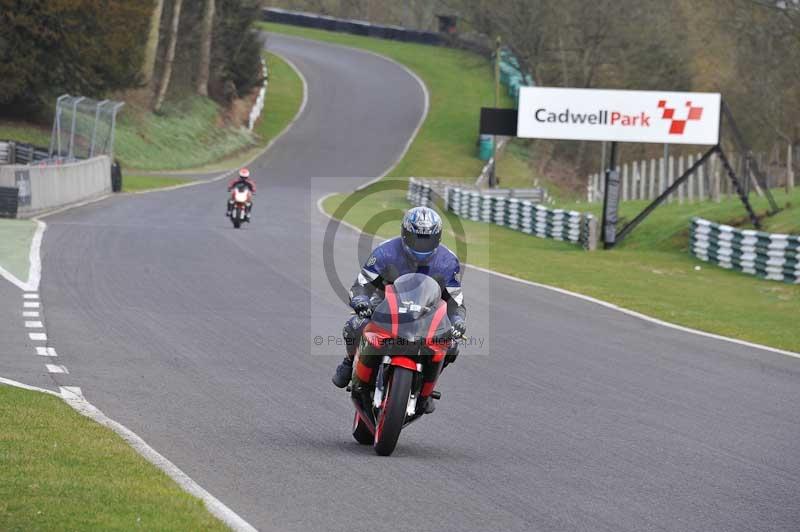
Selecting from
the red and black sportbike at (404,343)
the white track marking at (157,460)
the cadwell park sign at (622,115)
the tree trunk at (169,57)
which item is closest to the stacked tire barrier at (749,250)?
the cadwell park sign at (622,115)

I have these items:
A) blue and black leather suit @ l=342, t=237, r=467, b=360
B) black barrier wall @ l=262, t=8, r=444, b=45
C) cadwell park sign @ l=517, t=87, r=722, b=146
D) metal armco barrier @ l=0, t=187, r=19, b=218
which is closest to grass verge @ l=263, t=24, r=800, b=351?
cadwell park sign @ l=517, t=87, r=722, b=146

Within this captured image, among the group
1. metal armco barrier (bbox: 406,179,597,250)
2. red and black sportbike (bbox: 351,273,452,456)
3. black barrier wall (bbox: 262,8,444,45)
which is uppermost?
black barrier wall (bbox: 262,8,444,45)

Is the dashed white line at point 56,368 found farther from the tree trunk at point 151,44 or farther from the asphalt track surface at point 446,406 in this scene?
the tree trunk at point 151,44

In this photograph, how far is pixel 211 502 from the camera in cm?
715

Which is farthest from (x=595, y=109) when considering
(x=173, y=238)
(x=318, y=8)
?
(x=318, y=8)

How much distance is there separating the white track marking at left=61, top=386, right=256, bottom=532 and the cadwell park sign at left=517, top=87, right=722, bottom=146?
22999 mm

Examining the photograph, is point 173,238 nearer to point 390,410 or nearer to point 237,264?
point 237,264

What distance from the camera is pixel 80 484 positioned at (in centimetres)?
723

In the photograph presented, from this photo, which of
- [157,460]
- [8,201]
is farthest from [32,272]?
[157,460]

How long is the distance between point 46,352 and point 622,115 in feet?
71.1

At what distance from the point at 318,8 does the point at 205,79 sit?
42.8 meters

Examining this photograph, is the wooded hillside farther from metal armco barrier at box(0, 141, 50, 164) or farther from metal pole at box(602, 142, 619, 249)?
metal pole at box(602, 142, 619, 249)

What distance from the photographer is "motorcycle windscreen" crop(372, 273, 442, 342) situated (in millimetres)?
8656

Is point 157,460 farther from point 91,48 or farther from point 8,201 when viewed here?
point 91,48
